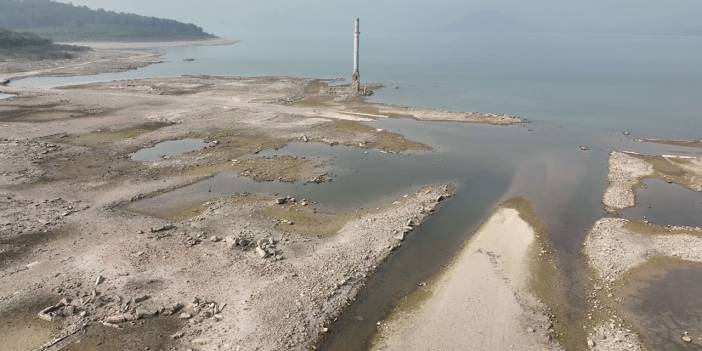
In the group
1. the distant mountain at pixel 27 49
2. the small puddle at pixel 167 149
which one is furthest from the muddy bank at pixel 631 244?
the distant mountain at pixel 27 49

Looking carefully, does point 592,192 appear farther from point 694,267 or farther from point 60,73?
point 60,73

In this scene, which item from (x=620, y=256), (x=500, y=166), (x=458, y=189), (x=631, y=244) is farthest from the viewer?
(x=500, y=166)

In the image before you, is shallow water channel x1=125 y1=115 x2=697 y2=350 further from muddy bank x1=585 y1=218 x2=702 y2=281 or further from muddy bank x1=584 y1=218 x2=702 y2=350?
muddy bank x1=585 y1=218 x2=702 y2=281

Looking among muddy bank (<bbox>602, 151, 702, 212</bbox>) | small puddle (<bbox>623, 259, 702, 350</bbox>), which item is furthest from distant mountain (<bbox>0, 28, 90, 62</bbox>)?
small puddle (<bbox>623, 259, 702, 350</bbox>)

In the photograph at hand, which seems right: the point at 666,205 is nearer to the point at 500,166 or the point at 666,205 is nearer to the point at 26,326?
the point at 500,166

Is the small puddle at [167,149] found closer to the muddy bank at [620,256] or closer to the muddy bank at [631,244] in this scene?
the muddy bank at [631,244]

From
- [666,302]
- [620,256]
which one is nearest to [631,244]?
[620,256]
